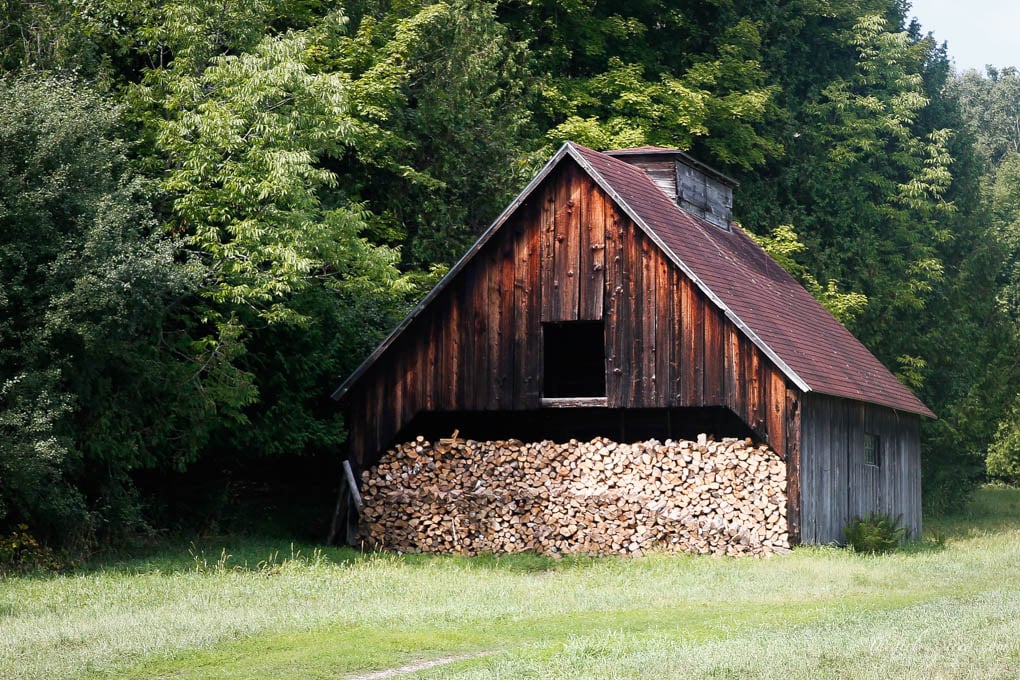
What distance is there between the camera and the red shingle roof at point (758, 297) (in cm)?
2245

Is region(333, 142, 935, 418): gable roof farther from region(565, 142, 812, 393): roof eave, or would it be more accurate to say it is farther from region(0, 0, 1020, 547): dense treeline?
region(0, 0, 1020, 547): dense treeline

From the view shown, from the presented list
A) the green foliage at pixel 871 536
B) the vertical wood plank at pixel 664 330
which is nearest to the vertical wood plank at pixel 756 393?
the vertical wood plank at pixel 664 330

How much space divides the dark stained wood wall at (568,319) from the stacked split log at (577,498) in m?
0.53

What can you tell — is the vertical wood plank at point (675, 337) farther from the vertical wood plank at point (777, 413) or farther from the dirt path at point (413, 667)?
the dirt path at point (413, 667)

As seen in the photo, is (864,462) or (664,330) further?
(864,462)

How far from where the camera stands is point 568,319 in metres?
23.5

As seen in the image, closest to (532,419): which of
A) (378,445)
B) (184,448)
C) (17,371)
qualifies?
(378,445)

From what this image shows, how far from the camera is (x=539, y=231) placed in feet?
78.3

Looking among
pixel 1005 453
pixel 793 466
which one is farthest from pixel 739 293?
pixel 1005 453

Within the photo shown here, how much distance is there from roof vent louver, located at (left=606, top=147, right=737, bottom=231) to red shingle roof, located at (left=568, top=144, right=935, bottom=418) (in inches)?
10.7

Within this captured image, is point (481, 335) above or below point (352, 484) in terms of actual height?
above

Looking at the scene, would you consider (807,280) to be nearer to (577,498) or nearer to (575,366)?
(575,366)

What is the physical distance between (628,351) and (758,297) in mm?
3150

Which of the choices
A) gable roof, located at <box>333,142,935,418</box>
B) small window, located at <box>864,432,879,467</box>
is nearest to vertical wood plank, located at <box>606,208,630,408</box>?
gable roof, located at <box>333,142,935,418</box>
